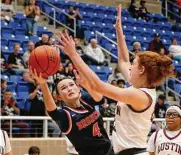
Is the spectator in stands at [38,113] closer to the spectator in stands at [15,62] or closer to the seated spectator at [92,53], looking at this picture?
the spectator in stands at [15,62]

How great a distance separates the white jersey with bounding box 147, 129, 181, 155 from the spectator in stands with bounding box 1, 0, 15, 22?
303 inches

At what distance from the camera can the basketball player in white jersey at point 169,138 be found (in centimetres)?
586

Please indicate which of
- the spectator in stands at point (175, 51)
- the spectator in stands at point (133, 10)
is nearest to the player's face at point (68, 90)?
the spectator in stands at point (175, 51)

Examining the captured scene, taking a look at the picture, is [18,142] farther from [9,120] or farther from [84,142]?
[84,142]

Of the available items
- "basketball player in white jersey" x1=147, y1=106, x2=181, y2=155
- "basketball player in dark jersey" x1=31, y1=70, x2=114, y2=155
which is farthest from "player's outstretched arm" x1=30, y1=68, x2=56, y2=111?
"basketball player in white jersey" x1=147, y1=106, x2=181, y2=155

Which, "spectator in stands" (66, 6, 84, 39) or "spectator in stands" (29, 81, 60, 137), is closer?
"spectator in stands" (29, 81, 60, 137)

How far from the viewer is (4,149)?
16.1ft

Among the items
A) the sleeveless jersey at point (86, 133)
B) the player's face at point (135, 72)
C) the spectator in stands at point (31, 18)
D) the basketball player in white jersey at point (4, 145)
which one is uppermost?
the spectator in stands at point (31, 18)

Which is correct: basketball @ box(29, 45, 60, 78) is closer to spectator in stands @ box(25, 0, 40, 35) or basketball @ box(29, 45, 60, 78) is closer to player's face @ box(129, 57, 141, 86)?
player's face @ box(129, 57, 141, 86)

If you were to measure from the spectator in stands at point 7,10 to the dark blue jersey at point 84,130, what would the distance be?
28.3 feet

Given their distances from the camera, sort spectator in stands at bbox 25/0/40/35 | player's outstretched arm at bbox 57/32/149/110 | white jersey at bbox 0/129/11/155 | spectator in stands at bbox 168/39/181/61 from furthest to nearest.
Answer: spectator in stands at bbox 168/39/181/61, spectator in stands at bbox 25/0/40/35, white jersey at bbox 0/129/11/155, player's outstretched arm at bbox 57/32/149/110

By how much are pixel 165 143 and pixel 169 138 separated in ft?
0.26

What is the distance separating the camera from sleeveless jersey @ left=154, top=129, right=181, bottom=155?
5.85m

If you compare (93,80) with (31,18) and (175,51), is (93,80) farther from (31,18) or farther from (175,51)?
(175,51)
